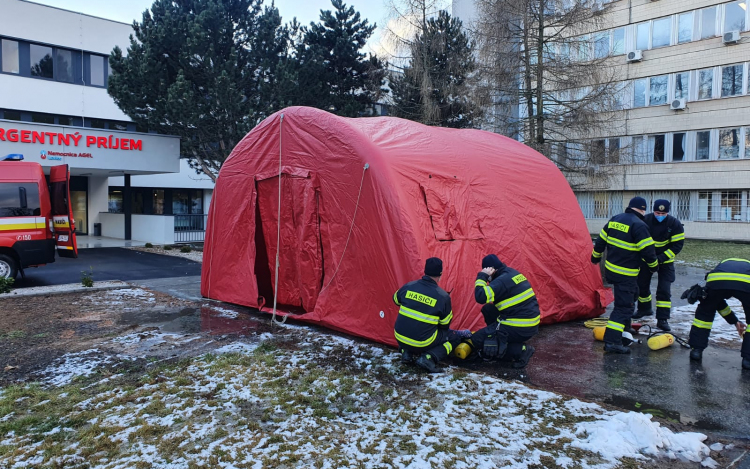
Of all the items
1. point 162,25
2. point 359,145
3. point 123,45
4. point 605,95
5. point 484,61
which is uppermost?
point 123,45

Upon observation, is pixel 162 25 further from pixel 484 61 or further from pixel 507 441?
pixel 507 441

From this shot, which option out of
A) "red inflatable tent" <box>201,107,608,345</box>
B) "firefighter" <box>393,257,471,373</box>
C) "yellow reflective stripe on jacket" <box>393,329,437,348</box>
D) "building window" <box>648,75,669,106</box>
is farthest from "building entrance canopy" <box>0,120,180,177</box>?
"building window" <box>648,75,669,106</box>

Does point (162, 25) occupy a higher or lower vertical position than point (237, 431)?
higher

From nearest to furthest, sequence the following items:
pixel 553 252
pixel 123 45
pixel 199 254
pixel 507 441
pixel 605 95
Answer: pixel 507 441 → pixel 553 252 → pixel 605 95 → pixel 199 254 → pixel 123 45

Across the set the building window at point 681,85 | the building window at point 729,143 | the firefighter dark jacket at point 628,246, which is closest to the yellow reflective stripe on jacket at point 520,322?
the firefighter dark jacket at point 628,246

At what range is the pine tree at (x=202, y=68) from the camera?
17125 millimetres

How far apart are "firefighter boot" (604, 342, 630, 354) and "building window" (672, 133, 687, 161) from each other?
2332 cm

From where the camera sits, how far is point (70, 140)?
1814 centimetres

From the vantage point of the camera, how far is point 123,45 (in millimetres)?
24938

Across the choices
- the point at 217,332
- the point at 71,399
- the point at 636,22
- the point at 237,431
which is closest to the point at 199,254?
the point at 217,332

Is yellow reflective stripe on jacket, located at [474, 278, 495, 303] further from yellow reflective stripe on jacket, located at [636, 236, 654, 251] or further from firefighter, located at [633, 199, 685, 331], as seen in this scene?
firefighter, located at [633, 199, 685, 331]

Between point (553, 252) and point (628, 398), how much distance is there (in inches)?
134

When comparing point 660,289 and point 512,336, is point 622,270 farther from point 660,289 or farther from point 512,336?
point 512,336

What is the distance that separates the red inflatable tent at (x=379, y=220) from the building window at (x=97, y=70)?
760 inches
